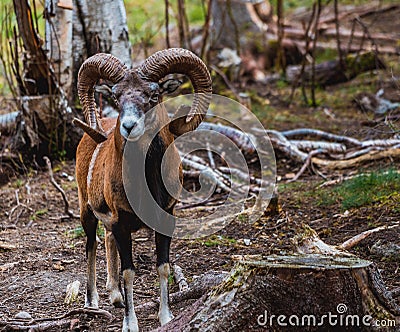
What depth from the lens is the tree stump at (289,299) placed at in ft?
14.7

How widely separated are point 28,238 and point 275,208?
322 centimetres

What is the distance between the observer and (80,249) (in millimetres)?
8406

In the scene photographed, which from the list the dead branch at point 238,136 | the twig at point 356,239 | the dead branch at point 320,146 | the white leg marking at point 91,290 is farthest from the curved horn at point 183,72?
the dead branch at point 320,146

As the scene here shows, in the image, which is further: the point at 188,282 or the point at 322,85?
the point at 322,85

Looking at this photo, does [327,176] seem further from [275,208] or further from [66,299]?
[66,299]

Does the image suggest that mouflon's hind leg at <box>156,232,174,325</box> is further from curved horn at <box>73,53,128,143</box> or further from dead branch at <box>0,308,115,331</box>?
curved horn at <box>73,53,128,143</box>

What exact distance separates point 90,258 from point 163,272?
1116 millimetres

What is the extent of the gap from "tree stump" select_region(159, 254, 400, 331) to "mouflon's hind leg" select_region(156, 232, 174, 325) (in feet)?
4.24

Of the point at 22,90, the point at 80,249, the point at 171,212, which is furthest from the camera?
the point at 22,90

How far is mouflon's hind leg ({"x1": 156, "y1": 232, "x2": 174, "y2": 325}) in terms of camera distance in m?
5.89

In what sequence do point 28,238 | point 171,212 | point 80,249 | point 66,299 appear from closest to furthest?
point 171,212 → point 66,299 → point 80,249 → point 28,238

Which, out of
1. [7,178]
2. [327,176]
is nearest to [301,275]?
[327,176]

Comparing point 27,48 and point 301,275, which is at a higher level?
point 27,48

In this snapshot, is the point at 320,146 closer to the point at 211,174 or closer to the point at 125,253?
the point at 211,174
